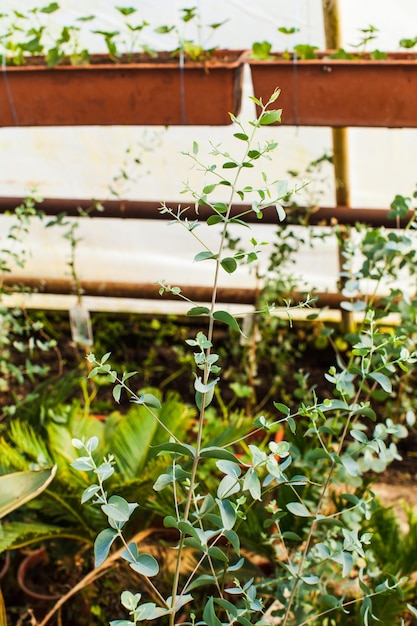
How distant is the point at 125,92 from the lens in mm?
2457

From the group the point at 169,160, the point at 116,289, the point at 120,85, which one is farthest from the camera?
the point at 116,289

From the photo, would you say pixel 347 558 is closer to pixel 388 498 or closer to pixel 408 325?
pixel 408 325

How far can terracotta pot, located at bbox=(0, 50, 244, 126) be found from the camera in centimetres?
240

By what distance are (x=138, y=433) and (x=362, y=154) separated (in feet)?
4.59

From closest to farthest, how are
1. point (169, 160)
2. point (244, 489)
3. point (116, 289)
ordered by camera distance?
point (244, 489) → point (169, 160) → point (116, 289)

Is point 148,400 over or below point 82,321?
over

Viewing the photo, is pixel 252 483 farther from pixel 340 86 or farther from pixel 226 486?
pixel 340 86

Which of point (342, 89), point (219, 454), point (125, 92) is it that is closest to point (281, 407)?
point (219, 454)

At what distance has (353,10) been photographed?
2703 millimetres

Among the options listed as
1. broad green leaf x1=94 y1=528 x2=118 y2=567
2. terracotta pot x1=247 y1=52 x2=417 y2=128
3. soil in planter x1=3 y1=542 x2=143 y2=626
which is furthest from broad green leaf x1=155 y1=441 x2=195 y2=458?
terracotta pot x1=247 y1=52 x2=417 y2=128

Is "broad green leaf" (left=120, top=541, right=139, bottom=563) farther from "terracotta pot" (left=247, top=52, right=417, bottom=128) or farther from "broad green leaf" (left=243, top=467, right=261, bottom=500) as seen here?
"terracotta pot" (left=247, top=52, right=417, bottom=128)

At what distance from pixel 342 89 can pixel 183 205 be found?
0.76m

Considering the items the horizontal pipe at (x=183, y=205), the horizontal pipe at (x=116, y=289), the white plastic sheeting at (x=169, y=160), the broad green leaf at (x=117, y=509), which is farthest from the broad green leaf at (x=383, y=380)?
the horizontal pipe at (x=116, y=289)

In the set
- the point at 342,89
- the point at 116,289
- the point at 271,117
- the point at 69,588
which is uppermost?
the point at 271,117
